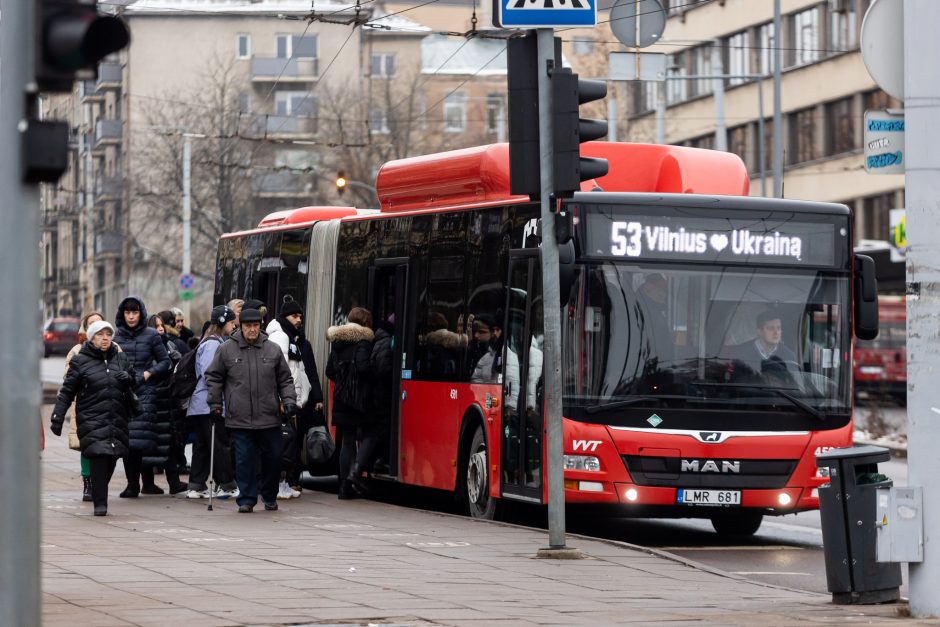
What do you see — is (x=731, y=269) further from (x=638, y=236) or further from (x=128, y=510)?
(x=128, y=510)

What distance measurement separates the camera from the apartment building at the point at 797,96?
5694 centimetres

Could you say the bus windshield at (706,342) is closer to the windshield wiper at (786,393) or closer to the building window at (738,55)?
the windshield wiper at (786,393)

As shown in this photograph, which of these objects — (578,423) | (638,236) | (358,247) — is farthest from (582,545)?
(358,247)

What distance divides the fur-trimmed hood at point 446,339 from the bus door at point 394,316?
616 mm

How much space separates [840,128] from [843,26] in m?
3.11

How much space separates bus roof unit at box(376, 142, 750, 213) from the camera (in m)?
15.7

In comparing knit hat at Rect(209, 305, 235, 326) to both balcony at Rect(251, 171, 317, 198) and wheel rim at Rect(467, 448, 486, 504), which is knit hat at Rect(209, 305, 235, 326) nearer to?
wheel rim at Rect(467, 448, 486, 504)

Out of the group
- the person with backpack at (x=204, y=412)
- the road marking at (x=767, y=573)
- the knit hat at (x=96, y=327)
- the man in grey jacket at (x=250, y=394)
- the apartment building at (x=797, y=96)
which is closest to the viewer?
the road marking at (x=767, y=573)

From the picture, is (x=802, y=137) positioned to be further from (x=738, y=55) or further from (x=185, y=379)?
(x=185, y=379)

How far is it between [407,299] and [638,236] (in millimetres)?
3515

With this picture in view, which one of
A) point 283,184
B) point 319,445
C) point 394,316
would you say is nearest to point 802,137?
point 283,184

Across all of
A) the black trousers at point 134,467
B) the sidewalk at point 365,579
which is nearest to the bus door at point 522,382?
A: the sidewalk at point 365,579

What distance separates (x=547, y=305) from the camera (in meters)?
12.8

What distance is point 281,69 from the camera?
83562 millimetres
